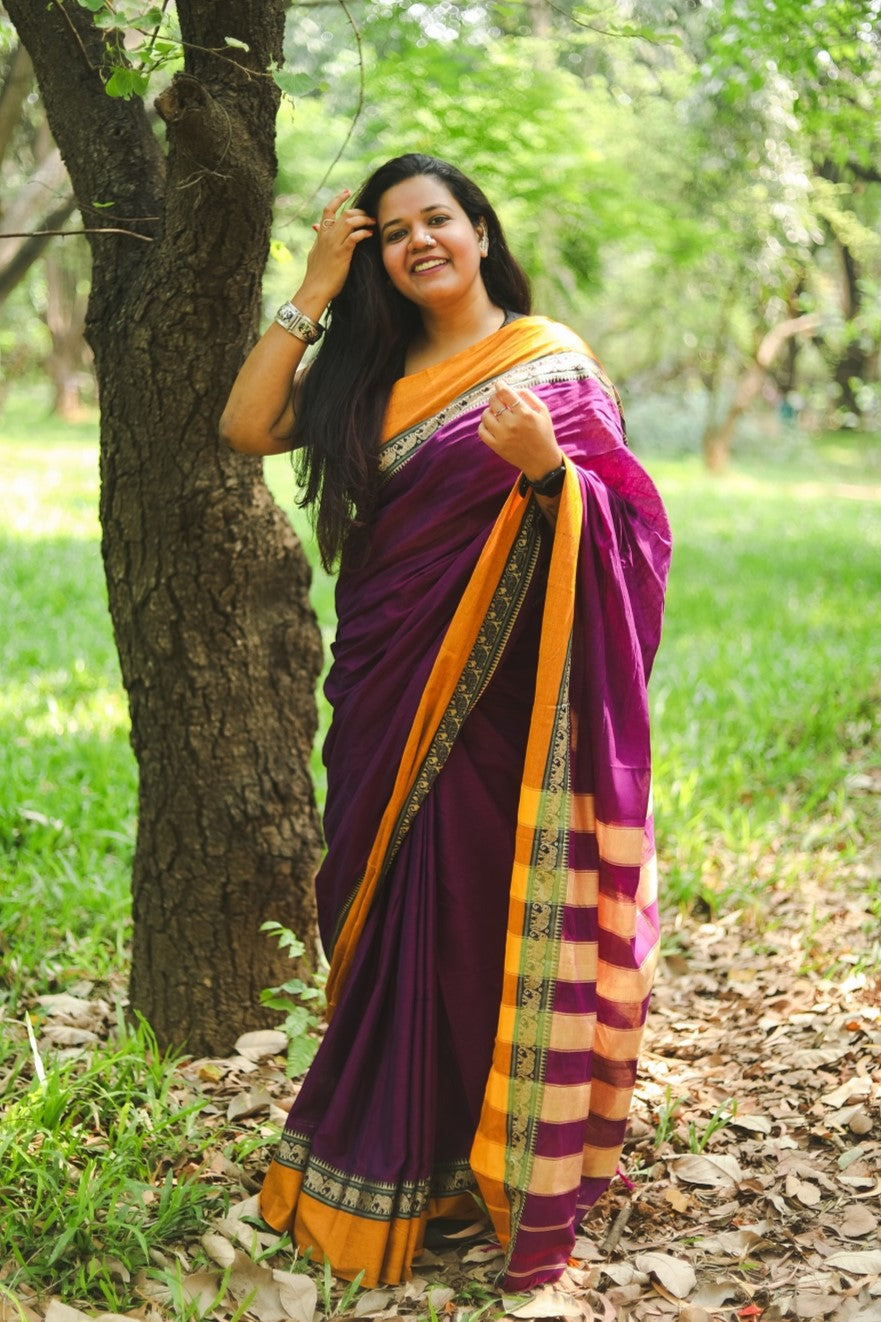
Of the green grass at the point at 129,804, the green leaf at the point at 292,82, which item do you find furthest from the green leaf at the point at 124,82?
the green grass at the point at 129,804

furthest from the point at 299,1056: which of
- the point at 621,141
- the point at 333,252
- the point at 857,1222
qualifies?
the point at 621,141

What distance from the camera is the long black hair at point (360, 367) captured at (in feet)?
8.70

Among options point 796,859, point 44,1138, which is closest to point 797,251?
point 796,859

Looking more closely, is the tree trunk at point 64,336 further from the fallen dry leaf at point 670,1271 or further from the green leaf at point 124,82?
the fallen dry leaf at point 670,1271

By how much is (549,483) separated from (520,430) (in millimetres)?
138

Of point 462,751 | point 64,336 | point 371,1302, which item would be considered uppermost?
point 64,336

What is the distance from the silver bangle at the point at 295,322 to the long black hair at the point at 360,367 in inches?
5.4

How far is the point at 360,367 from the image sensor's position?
2.74 meters

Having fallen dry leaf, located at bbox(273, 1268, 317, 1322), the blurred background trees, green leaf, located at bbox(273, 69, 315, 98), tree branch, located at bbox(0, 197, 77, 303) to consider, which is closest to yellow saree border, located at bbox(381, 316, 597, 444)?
the blurred background trees

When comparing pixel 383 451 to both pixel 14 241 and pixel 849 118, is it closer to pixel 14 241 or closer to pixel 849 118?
pixel 849 118

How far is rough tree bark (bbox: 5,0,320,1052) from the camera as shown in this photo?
2.69 metres

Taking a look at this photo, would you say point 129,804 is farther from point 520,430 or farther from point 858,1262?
point 858,1262

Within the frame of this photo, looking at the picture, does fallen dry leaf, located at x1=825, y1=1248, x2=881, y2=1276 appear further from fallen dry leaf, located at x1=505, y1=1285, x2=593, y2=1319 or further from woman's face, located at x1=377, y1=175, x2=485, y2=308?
woman's face, located at x1=377, y1=175, x2=485, y2=308

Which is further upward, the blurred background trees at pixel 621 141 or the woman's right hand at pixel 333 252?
the blurred background trees at pixel 621 141
